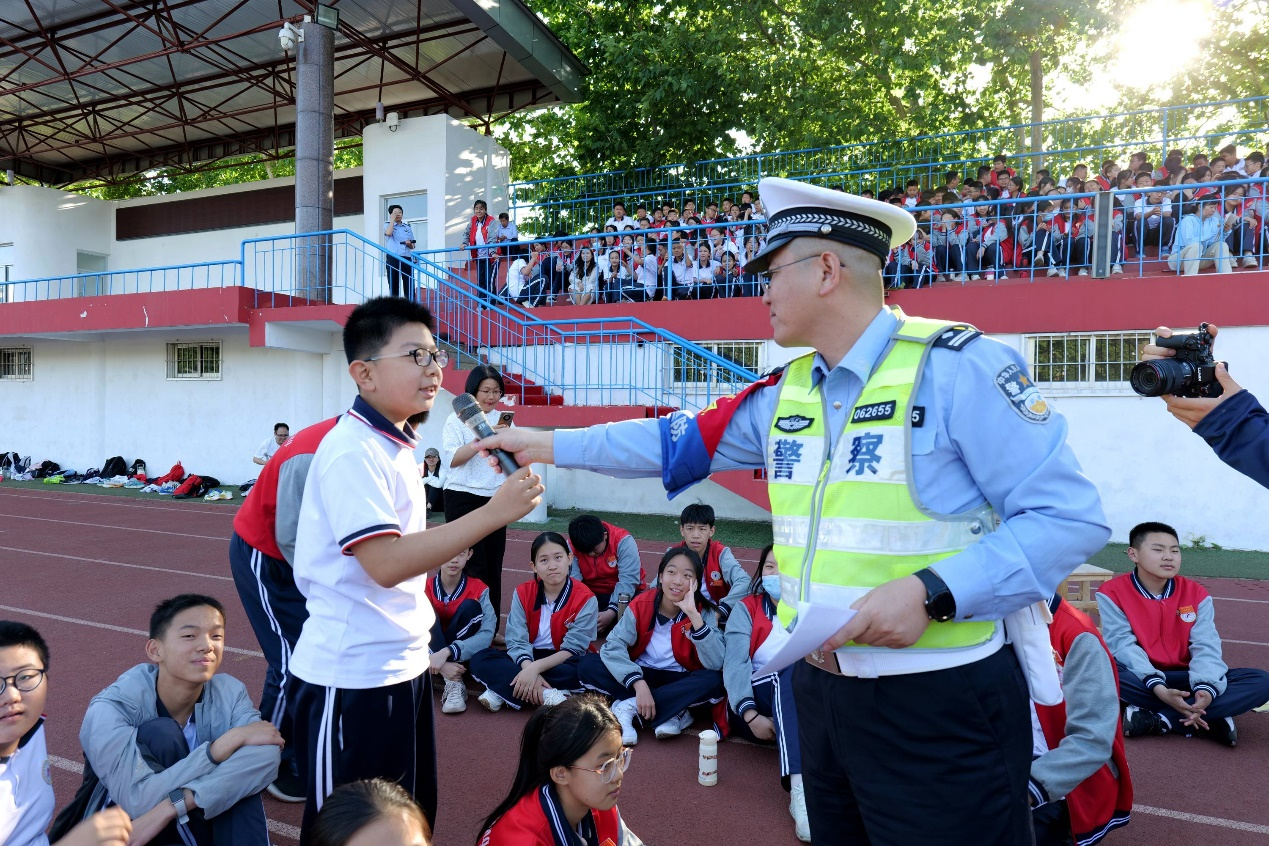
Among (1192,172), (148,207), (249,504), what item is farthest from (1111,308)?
(148,207)

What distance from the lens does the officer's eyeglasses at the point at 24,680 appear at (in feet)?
8.29

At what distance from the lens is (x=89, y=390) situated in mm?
19016

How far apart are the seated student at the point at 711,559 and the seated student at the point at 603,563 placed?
0.63 m

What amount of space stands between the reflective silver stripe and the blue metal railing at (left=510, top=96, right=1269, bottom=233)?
14.0 metres

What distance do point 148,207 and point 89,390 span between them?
5.20 meters

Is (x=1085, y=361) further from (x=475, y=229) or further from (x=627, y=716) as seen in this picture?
(x=475, y=229)

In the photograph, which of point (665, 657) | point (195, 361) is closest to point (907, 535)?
point (665, 657)

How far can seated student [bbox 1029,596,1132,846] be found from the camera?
304 centimetres

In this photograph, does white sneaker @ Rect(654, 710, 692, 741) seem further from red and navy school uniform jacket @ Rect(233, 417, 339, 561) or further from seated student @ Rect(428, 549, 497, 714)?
red and navy school uniform jacket @ Rect(233, 417, 339, 561)

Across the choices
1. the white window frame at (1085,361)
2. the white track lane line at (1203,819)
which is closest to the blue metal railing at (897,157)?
the white window frame at (1085,361)

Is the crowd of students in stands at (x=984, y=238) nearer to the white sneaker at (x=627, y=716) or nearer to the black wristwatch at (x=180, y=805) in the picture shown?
the white sneaker at (x=627, y=716)

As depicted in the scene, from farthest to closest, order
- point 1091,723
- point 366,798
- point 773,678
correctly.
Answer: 1. point 773,678
2. point 1091,723
3. point 366,798

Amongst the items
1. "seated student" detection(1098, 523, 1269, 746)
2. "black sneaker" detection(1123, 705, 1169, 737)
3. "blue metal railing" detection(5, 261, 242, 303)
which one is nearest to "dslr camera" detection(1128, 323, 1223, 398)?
"seated student" detection(1098, 523, 1269, 746)

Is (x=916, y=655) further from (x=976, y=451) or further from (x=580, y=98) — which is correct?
(x=580, y=98)
